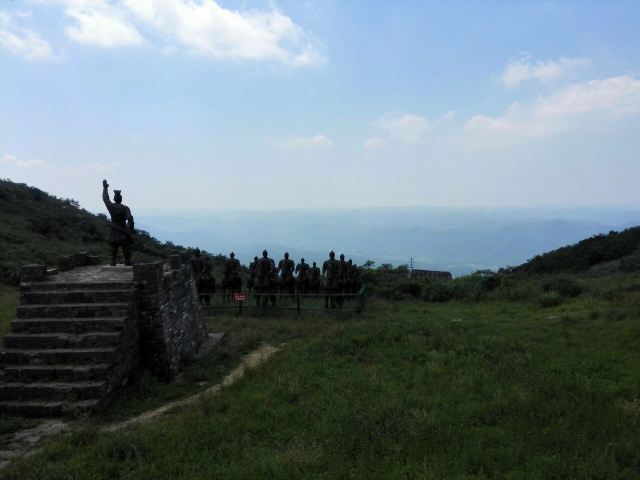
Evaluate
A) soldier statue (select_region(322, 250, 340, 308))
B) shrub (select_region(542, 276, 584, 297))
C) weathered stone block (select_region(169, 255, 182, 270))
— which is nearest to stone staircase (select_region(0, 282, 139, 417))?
weathered stone block (select_region(169, 255, 182, 270))

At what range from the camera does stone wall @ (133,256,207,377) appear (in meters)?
11.7

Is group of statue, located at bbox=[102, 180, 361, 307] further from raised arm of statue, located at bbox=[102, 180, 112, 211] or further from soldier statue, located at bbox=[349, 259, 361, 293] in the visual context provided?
raised arm of statue, located at bbox=[102, 180, 112, 211]

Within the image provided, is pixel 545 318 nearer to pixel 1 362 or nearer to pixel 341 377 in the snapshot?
pixel 341 377

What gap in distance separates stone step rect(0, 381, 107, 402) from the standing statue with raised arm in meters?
5.25

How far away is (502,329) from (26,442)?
12676 millimetres

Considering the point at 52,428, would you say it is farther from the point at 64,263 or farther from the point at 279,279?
the point at 279,279

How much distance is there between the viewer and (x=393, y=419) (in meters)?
8.07

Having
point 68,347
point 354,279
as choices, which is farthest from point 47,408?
point 354,279

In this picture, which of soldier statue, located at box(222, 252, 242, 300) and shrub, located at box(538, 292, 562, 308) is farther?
soldier statue, located at box(222, 252, 242, 300)

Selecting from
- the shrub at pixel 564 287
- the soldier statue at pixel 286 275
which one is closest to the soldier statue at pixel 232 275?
the soldier statue at pixel 286 275

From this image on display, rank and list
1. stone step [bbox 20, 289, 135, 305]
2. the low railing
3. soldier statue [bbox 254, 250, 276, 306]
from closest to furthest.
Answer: stone step [bbox 20, 289, 135, 305] < the low railing < soldier statue [bbox 254, 250, 276, 306]

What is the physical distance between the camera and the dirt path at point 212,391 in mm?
9031

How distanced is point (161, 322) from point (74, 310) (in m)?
1.88

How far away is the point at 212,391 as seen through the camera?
10.6 metres
